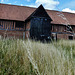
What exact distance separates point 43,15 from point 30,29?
2685 mm

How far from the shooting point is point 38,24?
1367cm

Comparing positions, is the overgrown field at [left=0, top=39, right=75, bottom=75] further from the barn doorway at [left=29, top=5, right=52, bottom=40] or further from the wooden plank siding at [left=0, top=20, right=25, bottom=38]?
the wooden plank siding at [left=0, top=20, right=25, bottom=38]

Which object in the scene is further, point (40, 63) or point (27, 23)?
point (27, 23)

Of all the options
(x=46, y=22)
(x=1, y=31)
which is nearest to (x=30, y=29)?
(x=46, y=22)

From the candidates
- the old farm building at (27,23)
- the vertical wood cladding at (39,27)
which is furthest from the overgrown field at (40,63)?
the vertical wood cladding at (39,27)

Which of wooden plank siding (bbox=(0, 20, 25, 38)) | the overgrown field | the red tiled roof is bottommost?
the overgrown field

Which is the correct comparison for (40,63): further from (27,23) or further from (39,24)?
(27,23)

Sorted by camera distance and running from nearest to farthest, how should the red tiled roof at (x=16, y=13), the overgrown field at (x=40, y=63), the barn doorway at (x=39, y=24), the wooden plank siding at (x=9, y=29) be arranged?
the overgrown field at (x=40, y=63)
the barn doorway at (x=39, y=24)
the wooden plank siding at (x=9, y=29)
the red tiled roof at (x=16, y=13)

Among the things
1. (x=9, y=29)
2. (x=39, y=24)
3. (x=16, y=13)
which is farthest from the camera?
(x=16, y=13)

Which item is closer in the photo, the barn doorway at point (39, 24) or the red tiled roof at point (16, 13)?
the barn doorway at point (39, 24)

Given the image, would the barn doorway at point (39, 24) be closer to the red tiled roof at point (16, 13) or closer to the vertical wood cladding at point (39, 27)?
the vertical wood cladding at point (39, 27)

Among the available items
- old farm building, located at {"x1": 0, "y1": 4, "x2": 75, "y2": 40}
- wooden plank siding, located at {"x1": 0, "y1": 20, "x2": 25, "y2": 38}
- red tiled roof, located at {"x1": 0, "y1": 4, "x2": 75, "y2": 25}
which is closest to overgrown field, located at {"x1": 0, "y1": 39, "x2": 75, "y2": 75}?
old farm building, located at {"x1": 0, "y1": 4, "x2": 75, "y2": 40}

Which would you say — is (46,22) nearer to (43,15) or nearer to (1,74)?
(43,15)

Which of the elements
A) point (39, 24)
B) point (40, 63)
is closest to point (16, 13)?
point (39, 24)
